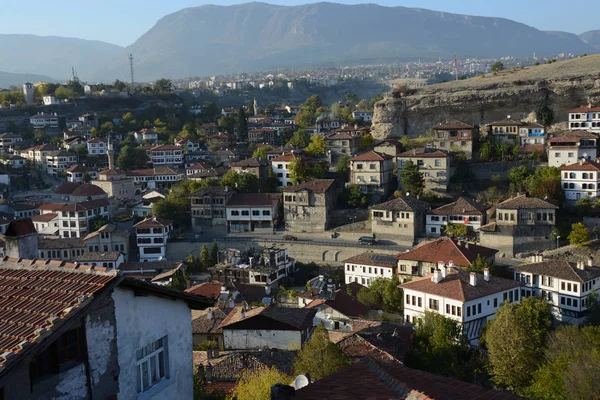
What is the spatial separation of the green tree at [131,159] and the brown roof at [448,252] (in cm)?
3057

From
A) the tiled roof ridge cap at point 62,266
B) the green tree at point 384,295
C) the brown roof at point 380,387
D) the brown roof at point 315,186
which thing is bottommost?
the green tree at point 384,295

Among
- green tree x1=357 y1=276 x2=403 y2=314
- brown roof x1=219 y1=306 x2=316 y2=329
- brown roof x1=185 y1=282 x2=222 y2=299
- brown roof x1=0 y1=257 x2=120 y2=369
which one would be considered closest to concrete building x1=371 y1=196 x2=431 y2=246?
green tree x1=357 y1=276 x2=403 y2=314

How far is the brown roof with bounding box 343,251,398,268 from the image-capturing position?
3023 centimetres

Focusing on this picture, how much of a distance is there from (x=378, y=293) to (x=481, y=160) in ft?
50.8

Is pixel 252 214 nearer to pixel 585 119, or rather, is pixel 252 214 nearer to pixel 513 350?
pixel 585 119

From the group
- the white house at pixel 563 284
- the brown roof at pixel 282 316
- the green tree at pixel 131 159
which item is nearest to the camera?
the brown roof at pixel 282 316

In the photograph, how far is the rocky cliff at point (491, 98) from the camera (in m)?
43.6

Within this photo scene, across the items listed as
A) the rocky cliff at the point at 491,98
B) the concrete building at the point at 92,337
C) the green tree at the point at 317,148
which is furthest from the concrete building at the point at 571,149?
the concrete building at the point at 92,337

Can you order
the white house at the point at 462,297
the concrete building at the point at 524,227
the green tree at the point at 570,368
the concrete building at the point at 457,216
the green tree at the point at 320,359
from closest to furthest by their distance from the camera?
the green tree at the point at 320,359
the green tree at the point at 570,368
the white house at the point at 462,297
the concrete building at the point at 524,227
the concrete building at the point at 457,216

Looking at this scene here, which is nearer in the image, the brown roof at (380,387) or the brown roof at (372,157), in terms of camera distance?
the brown roof at (380,387)

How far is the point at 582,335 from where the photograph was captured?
18.1 meters

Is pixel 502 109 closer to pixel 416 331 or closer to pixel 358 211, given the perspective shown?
pixel 358 211

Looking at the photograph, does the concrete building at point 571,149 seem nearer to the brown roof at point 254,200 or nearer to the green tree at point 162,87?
the brown roof at point 254,200

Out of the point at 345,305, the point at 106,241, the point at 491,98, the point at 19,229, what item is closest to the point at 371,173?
the point at 491,98
